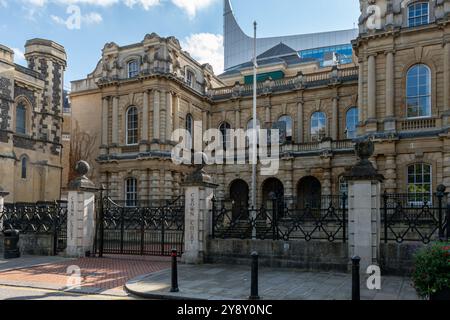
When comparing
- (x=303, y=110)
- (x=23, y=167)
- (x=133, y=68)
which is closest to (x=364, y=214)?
(x=303, y=110)

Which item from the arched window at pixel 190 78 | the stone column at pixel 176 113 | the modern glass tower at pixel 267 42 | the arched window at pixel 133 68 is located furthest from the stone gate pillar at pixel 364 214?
the modern glass tower at pixel 267 42

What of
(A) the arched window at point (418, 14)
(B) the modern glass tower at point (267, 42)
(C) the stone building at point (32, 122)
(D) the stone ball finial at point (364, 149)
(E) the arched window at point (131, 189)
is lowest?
(E) the arched window at point (131, 189)

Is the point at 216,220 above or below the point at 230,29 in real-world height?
below

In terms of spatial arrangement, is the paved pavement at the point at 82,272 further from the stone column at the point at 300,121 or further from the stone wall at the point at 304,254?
the stone column at the point at 300,121

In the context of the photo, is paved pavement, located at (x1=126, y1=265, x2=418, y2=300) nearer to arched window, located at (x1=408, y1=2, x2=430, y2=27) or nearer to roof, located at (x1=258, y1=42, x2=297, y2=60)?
arched window, located at (x1=408, y1=2, x2=430, y2=27)

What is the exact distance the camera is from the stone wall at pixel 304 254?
1162cm

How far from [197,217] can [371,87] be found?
18121 mm

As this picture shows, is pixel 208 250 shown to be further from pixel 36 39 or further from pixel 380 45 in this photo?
pixel 36 39

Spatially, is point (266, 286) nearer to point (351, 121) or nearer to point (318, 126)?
point (351, 121)

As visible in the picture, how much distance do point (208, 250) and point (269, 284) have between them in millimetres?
4055

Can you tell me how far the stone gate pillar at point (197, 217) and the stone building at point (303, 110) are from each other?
43.5ft

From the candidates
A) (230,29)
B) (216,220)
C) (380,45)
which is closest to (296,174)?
(380,45)

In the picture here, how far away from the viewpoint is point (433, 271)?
761 centimetres

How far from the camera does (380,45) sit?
2705cm
